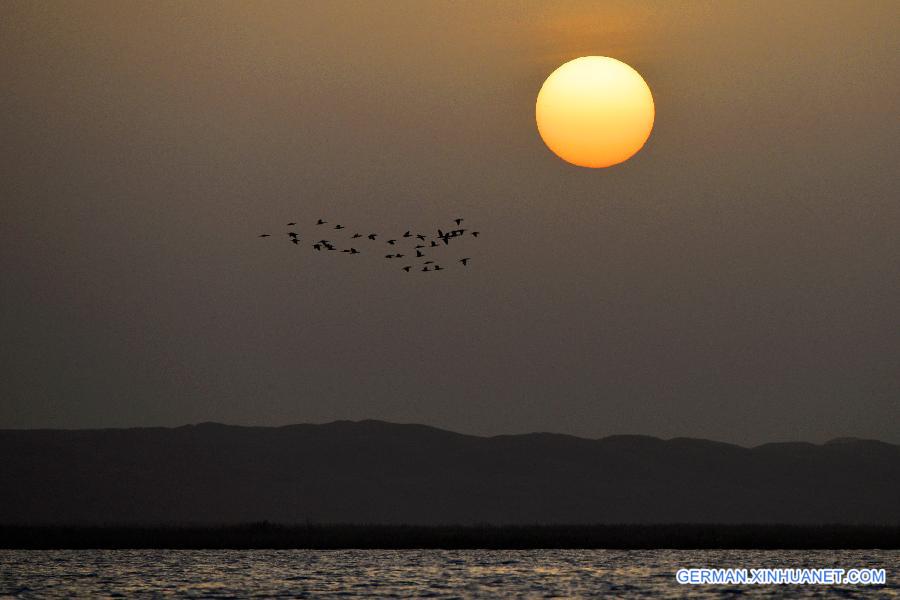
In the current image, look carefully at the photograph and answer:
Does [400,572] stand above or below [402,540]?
below

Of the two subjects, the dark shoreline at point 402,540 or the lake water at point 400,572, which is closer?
the lake water at point 400,572

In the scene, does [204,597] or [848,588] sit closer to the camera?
[204,597]

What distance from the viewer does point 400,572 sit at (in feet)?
251

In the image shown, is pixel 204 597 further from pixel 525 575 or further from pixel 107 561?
pixel 107 561

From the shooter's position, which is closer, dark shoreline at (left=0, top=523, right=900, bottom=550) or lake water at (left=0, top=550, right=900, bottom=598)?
lake water at (left=0, top=550, right=900, bottom=598)

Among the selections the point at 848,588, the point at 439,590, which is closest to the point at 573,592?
the point at 439,590

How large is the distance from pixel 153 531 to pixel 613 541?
37.4 metres

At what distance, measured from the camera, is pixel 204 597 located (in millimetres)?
62125

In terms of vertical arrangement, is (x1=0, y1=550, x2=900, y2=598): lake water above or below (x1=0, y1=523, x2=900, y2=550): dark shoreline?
below

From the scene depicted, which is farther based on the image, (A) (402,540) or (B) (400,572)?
(A) (402,540)

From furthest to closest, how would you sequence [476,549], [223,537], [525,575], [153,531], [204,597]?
[153,531]
[223,537]
[476,549]
[525,575]
[204,597]

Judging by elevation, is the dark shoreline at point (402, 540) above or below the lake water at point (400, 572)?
above

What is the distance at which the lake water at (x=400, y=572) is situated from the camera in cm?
6475

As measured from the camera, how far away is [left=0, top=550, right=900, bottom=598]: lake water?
64.8 metres
